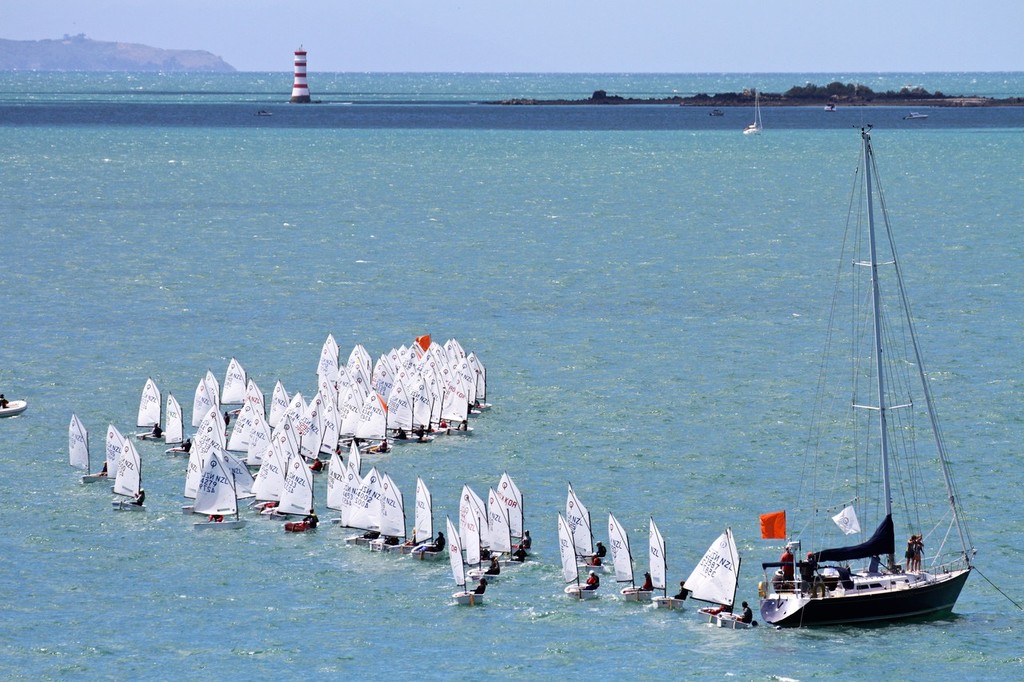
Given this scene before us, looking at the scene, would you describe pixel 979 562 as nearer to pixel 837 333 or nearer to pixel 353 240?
pixel 837 333

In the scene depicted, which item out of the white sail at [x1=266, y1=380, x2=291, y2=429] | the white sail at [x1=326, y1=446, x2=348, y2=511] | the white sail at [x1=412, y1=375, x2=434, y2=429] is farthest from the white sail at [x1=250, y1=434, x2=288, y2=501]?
the white sail at [x1=412, y1=375, x2=434, y2=429]

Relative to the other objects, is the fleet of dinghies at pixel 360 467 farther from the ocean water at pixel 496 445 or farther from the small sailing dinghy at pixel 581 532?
the ocean water at pixel 496 445

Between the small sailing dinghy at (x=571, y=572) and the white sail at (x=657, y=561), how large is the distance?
226 centimetres

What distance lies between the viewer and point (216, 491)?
76125mm

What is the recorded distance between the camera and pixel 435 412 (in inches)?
3637

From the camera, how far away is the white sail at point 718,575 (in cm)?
6384


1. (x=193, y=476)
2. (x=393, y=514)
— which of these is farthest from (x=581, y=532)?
(x=193, y=476)

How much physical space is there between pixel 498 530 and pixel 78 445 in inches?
939

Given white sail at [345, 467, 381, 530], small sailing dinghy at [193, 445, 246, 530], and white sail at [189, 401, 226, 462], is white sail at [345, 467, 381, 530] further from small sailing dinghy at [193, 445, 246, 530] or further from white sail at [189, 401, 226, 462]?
white sail at [189, 401, 226, 462]

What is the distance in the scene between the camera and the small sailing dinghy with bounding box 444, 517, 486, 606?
65125mm

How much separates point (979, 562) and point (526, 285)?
8332 cm

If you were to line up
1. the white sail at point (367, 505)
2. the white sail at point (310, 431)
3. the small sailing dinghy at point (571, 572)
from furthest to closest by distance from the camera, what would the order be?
1. the white sail at point (310, 431)
2. the white sail at point (367, 505)
3. the small sailing dinghy at point (571, 572)

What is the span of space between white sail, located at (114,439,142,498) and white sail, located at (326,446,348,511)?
8.74m

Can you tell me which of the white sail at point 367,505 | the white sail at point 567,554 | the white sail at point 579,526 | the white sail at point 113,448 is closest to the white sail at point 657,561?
the white sail at point 567,554
